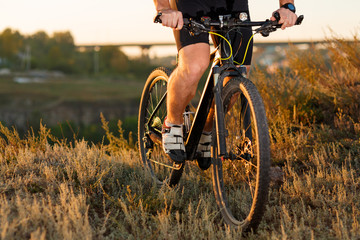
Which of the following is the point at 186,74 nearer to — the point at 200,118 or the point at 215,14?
the point at 200,118

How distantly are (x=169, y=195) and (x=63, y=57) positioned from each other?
330ft

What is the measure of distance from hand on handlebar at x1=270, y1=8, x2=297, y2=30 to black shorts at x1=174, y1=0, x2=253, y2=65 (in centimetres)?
37

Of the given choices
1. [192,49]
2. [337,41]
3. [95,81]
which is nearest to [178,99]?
[192,49]

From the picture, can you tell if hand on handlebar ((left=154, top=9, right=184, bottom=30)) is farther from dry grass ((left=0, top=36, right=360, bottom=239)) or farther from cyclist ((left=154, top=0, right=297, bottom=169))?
dry grass ((left=0, top=36, right=360, bottom=239))

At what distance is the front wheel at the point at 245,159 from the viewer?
2596 mm

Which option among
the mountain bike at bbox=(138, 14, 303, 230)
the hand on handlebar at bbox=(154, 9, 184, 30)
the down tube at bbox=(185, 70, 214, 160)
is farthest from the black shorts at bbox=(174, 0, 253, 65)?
the hand on handlebar at bbox=(154, 9, 184, 30)

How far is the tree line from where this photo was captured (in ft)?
314

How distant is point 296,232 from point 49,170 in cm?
207

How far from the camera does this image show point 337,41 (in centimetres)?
611

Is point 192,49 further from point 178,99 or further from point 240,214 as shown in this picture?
point 240,214

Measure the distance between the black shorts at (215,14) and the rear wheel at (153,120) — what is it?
88 cm

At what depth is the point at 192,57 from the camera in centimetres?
310

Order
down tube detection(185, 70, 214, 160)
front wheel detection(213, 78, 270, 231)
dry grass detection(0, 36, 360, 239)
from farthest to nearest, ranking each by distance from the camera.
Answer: down tube detection(185, 70, 214, 160)
dry grass detection(0, 36, 360, 239)
front wheel detection(213, 78, 270, 231)

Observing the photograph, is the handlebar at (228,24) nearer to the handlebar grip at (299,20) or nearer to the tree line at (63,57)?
the handlebar grip at (299,20)
